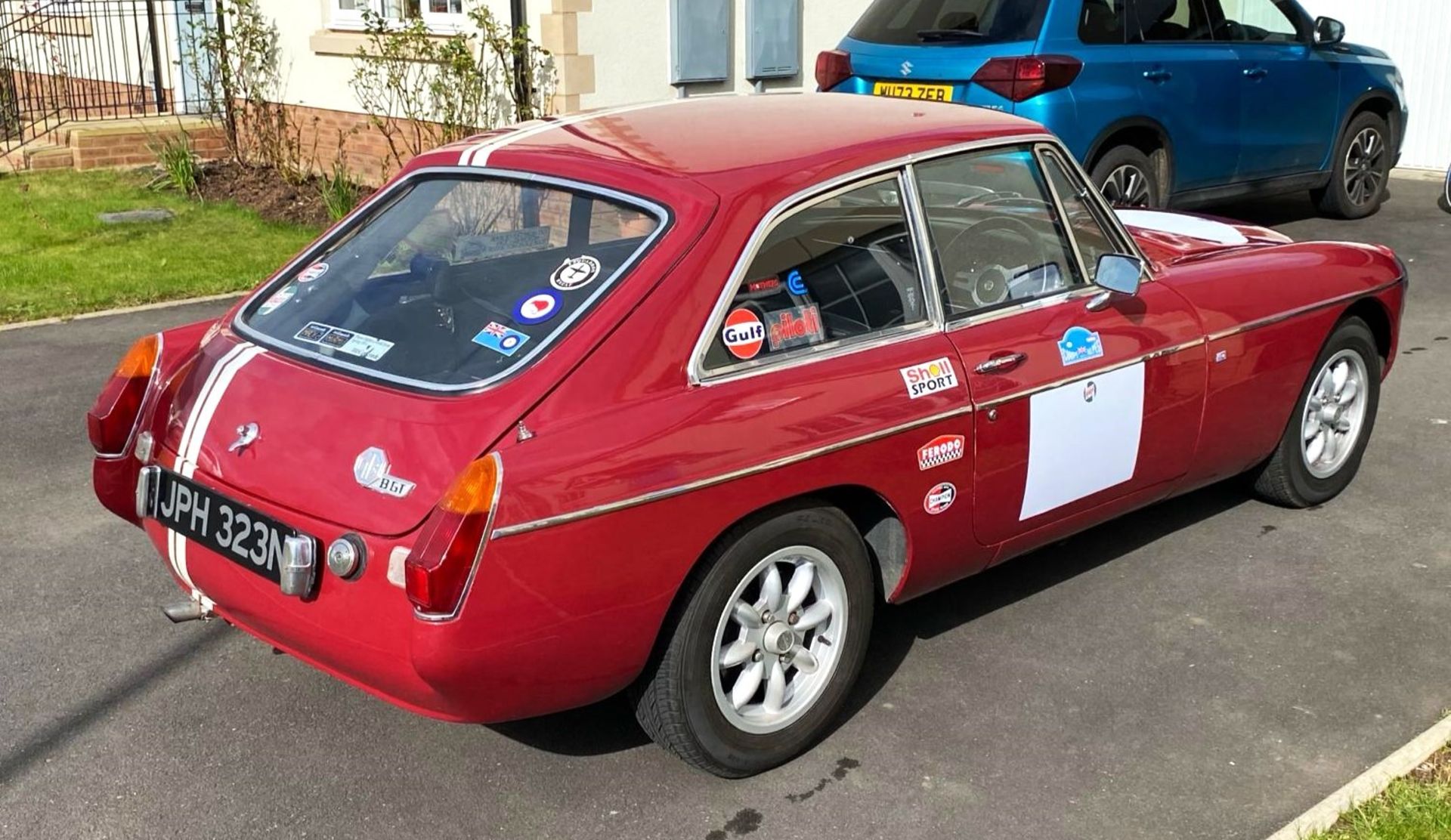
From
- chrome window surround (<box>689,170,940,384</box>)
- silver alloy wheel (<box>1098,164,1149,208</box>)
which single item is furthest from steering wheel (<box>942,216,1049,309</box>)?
silver alloy wheel (<box>1098,164,1149,208</box>)

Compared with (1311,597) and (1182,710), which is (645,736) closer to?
(1182,710)

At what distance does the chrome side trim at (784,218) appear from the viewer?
11.6 ft

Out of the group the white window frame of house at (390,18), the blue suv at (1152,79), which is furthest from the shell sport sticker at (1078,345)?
the white window frame of house at (390,18)

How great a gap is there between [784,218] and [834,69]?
5.62 m

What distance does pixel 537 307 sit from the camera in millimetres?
3613

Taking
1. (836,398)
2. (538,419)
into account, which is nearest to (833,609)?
(836,398)

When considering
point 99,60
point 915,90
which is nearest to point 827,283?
point 915,90

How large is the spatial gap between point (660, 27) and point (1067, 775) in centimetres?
831

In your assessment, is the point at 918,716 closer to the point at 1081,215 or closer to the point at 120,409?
the point at 1081,215

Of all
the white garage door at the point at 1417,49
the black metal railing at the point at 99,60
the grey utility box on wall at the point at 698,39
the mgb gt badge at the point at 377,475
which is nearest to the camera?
the mgb gt badge at the point at 377,475

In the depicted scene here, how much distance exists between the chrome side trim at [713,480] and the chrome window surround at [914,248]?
225 mm

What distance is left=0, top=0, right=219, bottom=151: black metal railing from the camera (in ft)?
48.0

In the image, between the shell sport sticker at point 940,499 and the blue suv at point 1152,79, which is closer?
the shell sport sticker at point 940,499

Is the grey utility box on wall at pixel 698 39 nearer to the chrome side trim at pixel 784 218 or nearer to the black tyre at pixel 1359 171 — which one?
the black tyre at pixel 1359 171
